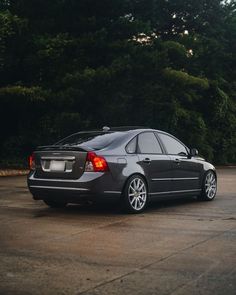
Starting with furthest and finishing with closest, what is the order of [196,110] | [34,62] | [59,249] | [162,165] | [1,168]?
[196,110]
[34,62]
[1,168]
[162,165]
[59,249]

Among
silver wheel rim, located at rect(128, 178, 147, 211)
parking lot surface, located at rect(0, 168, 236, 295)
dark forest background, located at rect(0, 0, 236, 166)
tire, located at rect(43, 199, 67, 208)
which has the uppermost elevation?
dark forest background, located at rect(0, 0, 236, 166)

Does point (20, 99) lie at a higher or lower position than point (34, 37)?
lower

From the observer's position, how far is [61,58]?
73.1ft

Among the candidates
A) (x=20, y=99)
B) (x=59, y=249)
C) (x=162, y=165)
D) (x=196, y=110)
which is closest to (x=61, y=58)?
(x=20, y=99)

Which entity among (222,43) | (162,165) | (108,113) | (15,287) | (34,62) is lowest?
(15,287)

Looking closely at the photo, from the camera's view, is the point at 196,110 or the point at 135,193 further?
the point at 196,110

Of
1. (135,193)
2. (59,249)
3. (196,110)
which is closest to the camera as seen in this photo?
(59,249)

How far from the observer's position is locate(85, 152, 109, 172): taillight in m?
9.02

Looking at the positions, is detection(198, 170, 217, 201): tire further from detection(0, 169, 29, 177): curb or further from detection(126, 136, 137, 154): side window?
detection(0, 169, 29, 177): curb

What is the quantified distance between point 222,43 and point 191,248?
27202 millimetres

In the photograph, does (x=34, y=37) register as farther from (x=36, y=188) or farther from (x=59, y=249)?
(x=59, y=249)

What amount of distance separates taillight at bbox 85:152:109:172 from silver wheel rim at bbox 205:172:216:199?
3136 millimetres

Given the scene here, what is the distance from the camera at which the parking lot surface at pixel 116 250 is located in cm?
495

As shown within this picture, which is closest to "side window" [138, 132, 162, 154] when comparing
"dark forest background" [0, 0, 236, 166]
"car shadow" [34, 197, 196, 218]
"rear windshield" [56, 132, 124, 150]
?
"rear windshield" [56, 132, 124, 150]
